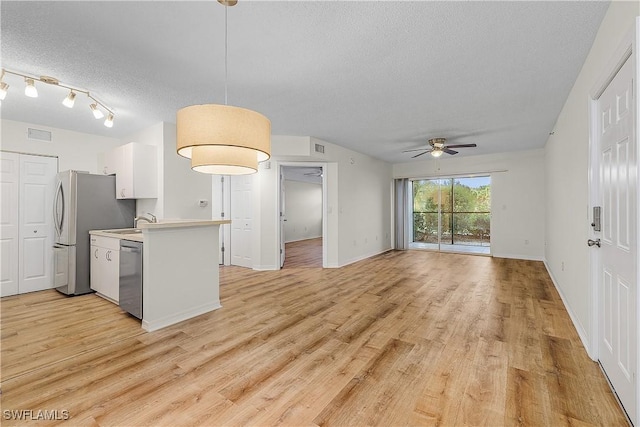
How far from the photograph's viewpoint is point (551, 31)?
82.0 inches

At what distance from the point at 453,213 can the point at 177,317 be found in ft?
24.0

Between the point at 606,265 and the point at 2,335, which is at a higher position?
the point at 606,265

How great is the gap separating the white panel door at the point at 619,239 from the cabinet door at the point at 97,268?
517 cm

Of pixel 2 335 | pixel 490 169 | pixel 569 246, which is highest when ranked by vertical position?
pixel 490 169

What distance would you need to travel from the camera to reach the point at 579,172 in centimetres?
267

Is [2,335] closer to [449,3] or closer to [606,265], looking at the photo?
[449,3]

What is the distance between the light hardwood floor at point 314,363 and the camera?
1641mm

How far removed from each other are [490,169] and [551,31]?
5.19 meters

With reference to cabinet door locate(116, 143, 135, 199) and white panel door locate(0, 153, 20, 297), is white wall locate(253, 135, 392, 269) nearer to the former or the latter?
cabinet door locate(116, 143, 135, 199)

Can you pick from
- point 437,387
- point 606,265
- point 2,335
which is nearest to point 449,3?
point 606,265

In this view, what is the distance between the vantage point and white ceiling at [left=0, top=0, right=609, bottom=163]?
74.5 inches

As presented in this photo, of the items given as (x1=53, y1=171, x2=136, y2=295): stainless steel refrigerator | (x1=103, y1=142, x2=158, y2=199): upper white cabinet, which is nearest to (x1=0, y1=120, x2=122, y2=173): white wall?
(x1=53, y1=171, x2=136, y2=295): stainless steel refrigerator

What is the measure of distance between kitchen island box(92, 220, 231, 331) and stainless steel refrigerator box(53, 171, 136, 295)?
1.39 meters

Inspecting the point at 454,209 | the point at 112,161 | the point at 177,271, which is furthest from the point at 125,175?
the point at 454,209
